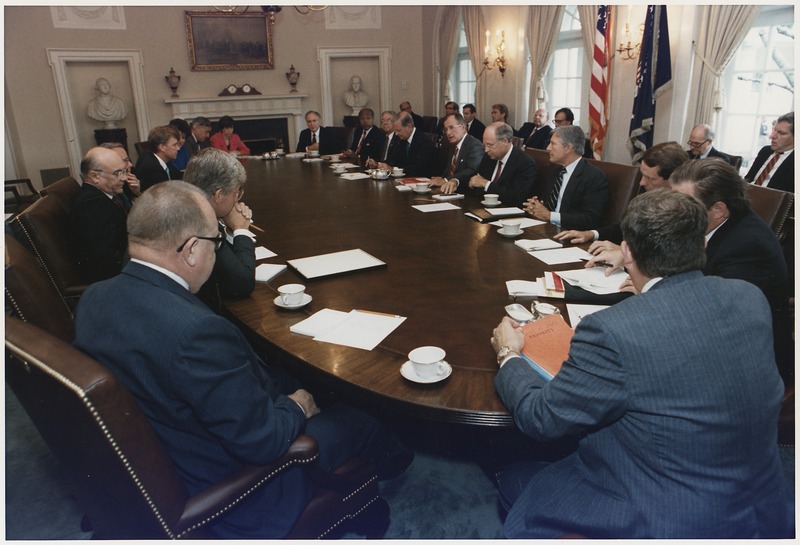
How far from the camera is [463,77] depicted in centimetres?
985

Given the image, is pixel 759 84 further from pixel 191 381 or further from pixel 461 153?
pixel 191 381

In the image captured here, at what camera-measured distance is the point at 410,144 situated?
19.2 ft

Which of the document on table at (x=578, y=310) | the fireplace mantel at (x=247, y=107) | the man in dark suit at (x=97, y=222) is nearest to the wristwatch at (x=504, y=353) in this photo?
the document on table at (x=578, y=310)

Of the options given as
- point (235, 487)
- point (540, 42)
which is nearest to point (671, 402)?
point (235, 487)

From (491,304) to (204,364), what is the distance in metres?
1.00

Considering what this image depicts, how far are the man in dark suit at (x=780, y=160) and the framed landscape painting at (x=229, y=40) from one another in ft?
26.0

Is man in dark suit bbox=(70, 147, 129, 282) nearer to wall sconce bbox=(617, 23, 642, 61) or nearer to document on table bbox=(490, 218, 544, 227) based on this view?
document on table bbox=(490, 218, 544, 227)

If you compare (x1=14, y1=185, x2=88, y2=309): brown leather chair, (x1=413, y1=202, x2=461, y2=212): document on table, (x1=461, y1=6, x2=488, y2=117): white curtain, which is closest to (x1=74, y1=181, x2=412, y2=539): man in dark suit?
(x1=14, y1=185, x2=88, y2=309): brown leather chair

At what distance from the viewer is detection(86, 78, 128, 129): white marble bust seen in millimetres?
8500

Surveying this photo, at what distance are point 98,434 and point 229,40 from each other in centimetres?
946

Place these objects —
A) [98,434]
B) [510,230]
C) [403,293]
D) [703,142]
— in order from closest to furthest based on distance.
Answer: [98,434], [403,293], [510,230], [703,142]

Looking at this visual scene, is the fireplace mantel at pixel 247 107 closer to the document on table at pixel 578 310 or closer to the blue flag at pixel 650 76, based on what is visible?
the blue flag at pixel 650 76

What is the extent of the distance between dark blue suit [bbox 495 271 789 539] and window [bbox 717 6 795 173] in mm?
4639

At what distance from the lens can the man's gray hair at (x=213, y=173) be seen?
7.02 ft
